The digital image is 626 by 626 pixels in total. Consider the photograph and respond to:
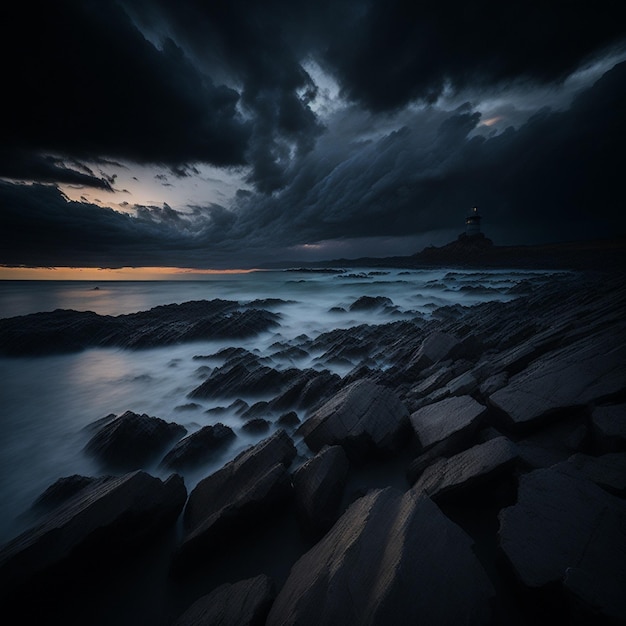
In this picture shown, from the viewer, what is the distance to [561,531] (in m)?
2.10

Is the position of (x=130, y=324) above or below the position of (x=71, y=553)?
above

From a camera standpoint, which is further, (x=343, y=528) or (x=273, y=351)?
(x=273, y=351)

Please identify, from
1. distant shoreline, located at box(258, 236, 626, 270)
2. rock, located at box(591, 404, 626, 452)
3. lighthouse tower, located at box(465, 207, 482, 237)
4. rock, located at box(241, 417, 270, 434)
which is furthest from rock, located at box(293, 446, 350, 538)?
lighthouse tower, located at box(465, 207, 482, 237)

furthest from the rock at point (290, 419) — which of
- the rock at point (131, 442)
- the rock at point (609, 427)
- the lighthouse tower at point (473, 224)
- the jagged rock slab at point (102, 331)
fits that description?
the lighthouse tower at point (473, 224)

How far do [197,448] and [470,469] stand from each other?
177 inches

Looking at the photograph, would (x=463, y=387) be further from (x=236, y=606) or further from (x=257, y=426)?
(x=236, y=606)

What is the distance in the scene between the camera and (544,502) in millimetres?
2312

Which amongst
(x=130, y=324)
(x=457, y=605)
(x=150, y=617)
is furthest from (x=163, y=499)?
(x=130, y=324)

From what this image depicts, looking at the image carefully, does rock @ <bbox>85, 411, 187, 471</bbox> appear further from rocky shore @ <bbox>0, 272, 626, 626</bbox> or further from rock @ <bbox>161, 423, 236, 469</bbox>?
rock @ <bbox>161, 423, 236, 469</bbox>

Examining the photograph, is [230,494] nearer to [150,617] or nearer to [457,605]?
[150,617]

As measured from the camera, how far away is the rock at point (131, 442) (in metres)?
5.25

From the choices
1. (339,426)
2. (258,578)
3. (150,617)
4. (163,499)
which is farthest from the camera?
(339,426)

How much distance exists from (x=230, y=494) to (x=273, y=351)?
754cm

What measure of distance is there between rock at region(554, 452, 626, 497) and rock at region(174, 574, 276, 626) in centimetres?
281
